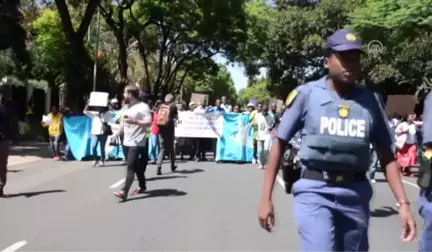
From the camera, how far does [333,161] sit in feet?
13.4

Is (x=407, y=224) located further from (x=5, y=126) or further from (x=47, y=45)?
(x=47, y=45)

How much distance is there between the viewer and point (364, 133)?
414cm

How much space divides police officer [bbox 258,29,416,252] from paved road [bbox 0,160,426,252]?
3610mm

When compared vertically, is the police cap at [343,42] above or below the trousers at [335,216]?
above

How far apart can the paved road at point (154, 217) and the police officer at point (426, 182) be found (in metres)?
2.94

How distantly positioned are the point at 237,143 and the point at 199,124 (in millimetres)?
1237

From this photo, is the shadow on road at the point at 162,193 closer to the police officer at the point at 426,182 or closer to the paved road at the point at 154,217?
the paved road at the point at 154,217

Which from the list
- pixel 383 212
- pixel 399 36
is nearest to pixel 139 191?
pixel 383 212

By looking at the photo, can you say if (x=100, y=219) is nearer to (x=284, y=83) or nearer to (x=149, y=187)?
(x=149, y=187)

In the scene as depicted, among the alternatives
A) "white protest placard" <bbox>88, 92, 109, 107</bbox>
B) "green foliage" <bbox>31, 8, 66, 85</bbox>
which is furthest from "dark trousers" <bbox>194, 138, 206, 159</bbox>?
"green foliage" <bbox>31, 8, 66, 85</bbox>

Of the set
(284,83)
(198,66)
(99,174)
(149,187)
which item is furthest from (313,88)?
(198,66)

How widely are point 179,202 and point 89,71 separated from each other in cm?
1788

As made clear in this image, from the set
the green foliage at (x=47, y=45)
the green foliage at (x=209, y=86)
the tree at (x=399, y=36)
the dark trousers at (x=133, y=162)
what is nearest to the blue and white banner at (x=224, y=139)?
the tree at (x=399, y=36)

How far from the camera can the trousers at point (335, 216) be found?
4062 millimetres
